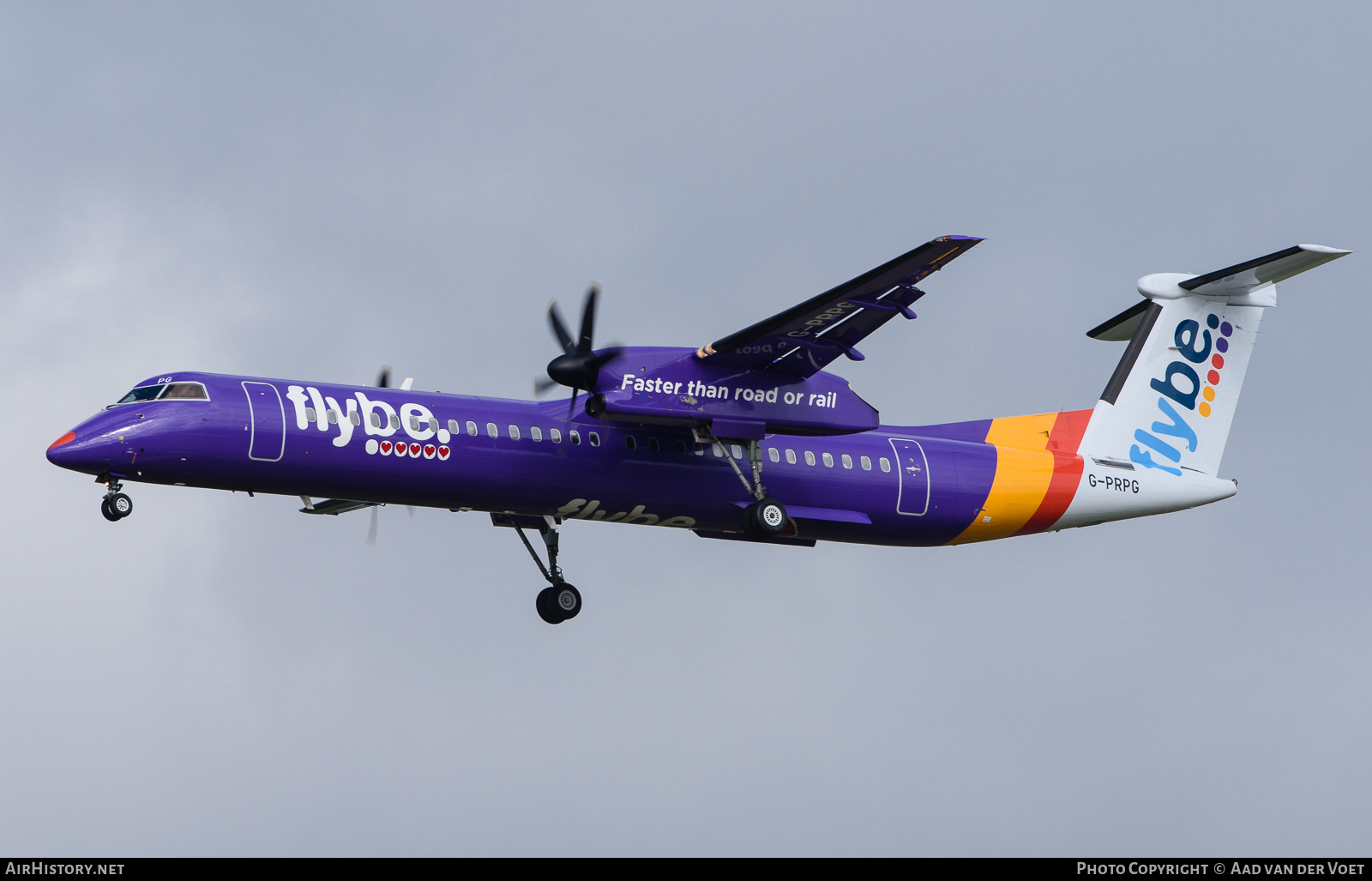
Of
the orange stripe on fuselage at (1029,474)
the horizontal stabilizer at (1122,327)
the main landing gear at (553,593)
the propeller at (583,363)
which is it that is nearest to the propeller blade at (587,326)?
the propeller at (583,363)

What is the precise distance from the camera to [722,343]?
68.3 ft

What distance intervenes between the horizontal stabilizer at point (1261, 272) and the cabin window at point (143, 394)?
1575cm

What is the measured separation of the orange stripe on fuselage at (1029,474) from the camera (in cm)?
2397

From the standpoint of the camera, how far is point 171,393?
19.5 m

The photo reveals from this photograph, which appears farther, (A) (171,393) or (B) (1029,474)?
(B) (1029,474)

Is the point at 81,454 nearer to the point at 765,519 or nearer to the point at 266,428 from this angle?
the point at 266,428

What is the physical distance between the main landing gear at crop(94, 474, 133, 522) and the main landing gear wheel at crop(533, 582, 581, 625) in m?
6.71

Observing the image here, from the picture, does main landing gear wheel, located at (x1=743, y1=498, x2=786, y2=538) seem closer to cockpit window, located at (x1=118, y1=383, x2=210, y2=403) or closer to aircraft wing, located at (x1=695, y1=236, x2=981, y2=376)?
aircraft wing, located at (x1=695, y1=236, x2=981, y2=376)

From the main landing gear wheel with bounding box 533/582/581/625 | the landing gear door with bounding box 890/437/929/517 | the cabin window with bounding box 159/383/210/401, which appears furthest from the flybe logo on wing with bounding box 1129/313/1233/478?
the cabin window with bounding box 159/383/210/401

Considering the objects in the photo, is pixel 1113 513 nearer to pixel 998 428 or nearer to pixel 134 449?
pixel 998 428

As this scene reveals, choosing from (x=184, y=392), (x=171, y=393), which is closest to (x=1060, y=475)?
(x=184, y=392)

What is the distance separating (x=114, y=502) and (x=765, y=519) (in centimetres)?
833

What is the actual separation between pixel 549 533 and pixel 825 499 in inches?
163
